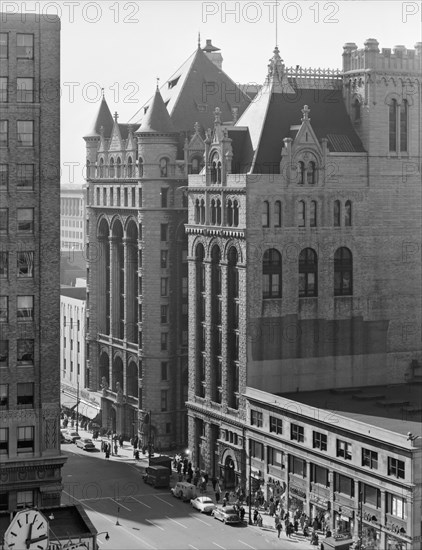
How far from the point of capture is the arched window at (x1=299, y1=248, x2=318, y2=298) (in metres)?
114

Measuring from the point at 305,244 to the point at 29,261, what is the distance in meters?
34.9

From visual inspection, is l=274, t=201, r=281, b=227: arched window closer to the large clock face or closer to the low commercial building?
the low commercial building

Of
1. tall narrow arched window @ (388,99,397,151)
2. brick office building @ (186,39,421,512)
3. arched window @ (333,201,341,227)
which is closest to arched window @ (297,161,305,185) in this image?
brick office building @ (186,39,421,512)

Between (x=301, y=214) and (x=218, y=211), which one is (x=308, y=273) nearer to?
(x=301, y=214)

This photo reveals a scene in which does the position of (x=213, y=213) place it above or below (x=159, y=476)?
above

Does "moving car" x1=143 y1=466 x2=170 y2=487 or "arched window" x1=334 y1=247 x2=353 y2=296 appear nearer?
"moving car" x1=143 y1=466 x2=170 y2=487

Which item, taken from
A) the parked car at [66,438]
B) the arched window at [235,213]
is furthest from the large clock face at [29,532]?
the parked car at [66,438]

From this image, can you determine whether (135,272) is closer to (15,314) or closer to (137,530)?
(137,530)

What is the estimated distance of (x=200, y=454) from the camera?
12062 cm

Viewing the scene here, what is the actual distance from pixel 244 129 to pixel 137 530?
35925 mm

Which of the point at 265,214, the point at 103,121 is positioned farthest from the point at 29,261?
the point at 103,121

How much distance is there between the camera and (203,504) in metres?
106

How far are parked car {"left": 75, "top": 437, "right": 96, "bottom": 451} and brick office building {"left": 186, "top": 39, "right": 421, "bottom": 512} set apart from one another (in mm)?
12913

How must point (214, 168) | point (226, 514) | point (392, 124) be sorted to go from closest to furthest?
point (226, 514), point (214, 168), point (392, 124)
